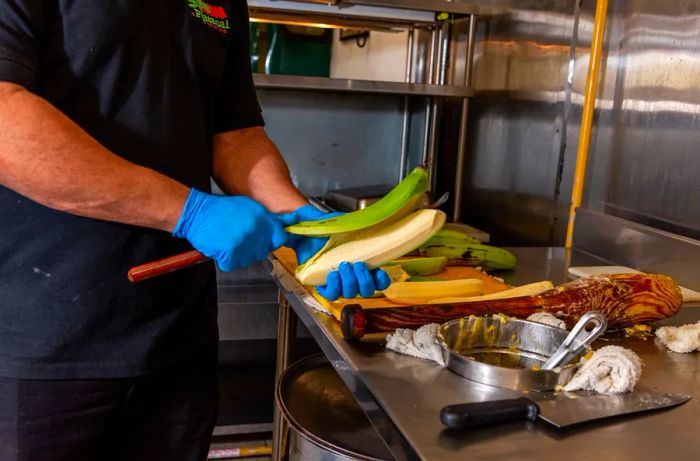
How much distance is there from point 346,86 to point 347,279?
1398 millimetres

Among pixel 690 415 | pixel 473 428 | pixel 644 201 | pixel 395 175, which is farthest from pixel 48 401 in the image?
pixel 395 175

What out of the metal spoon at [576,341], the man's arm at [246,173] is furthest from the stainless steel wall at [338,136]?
the metal spoon at [576,341]

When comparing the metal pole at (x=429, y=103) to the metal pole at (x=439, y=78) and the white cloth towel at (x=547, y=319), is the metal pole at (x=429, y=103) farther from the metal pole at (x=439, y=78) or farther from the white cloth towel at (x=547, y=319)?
the white cloth towel at (x=547, y=319)

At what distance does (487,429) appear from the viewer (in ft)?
2.91

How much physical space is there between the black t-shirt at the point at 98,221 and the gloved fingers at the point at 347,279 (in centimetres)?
32

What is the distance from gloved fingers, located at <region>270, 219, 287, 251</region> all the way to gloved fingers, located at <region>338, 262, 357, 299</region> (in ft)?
0.38

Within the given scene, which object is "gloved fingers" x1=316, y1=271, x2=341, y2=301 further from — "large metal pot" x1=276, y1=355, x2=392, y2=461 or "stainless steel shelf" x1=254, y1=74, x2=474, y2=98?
"stainless steel shelf" x1=254, y1=74, x2=474, y2=98

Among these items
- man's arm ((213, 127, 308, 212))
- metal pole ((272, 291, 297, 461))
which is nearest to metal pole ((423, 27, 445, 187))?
metal pole ((272, 291, 297, 461))

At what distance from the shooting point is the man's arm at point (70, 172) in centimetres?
104

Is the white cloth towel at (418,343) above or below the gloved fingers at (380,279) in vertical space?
below

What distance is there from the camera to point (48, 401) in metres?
1.19

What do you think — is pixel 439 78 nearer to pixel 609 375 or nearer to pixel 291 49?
pixel 291 49

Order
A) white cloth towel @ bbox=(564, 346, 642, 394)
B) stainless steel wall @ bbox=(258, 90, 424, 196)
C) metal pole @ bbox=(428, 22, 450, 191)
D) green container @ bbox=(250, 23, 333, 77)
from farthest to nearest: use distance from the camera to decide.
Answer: green container @ bbox=(250, 23, 333, 77), stainless steel wall @ bbox=(258, 90, 424, 196), metal pole @ bbox=(428, 22, 450, 191), white cloth towel @ bbox=(564, 346, 642, 394)

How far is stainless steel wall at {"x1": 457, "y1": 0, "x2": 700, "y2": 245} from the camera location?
185cm
